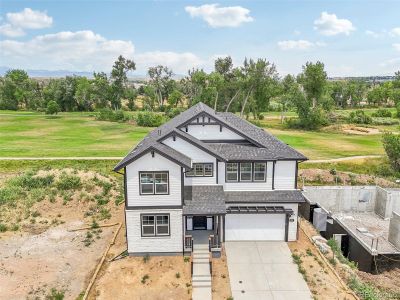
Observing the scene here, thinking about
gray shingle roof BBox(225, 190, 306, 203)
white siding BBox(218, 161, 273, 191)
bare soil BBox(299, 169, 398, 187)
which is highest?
white siding BBox(218, 161, 273, 191)

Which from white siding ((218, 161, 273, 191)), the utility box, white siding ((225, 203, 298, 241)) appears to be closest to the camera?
white siding ((225, 203, 298, 241))

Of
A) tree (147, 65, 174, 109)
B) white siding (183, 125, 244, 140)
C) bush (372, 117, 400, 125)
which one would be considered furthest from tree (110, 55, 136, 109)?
white siding (183, 125, 244, 140)

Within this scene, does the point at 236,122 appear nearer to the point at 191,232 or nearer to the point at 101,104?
the point at 191,232

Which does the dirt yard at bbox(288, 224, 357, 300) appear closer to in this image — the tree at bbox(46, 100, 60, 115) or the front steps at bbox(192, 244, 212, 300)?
the front steps at bbox(192, 244, 212, 300)

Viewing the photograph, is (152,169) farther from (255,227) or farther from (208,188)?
(255,227)

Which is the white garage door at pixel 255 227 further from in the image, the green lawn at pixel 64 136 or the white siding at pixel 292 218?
the green lawn at pixel 64 136

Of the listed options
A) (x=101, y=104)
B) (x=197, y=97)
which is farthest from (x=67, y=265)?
(x=101, y=104)

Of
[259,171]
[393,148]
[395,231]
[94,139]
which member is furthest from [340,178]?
[94,139]
